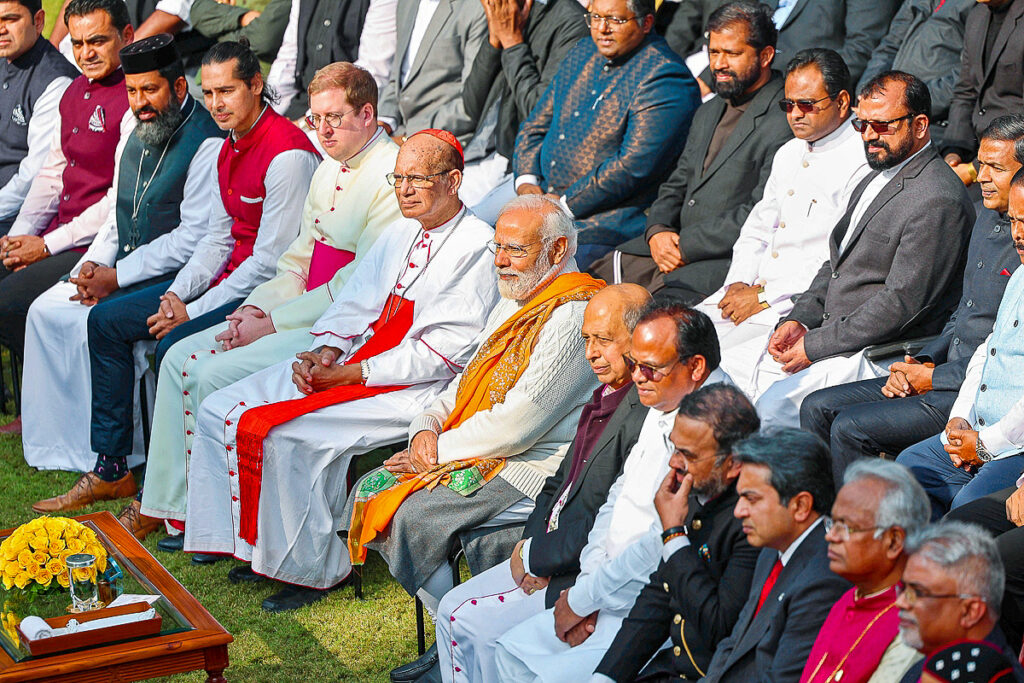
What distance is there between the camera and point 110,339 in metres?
6.70

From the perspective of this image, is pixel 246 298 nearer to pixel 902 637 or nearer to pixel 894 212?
pixel 894 212

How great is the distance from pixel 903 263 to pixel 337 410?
2.28m

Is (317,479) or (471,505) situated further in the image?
(317,479)

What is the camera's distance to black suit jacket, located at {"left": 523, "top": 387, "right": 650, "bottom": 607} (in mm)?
4043

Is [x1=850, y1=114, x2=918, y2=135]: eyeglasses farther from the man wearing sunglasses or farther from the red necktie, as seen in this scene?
the red necktie

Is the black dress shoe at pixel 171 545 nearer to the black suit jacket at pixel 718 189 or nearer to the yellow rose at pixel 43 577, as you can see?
the yellow rose at pixel 43 577

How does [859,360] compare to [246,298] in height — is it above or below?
above

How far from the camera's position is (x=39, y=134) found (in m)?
8.13

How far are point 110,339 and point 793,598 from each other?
15.1 feet

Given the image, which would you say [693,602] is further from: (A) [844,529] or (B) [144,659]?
(B) [144,659]

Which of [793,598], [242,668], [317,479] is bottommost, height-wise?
[242,668]

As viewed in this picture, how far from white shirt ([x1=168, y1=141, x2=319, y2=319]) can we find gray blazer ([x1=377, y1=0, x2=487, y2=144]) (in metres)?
1.11

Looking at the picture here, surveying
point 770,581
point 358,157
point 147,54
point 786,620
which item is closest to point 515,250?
point 358,157

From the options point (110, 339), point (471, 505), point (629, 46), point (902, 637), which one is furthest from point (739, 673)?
point (110, 339)
